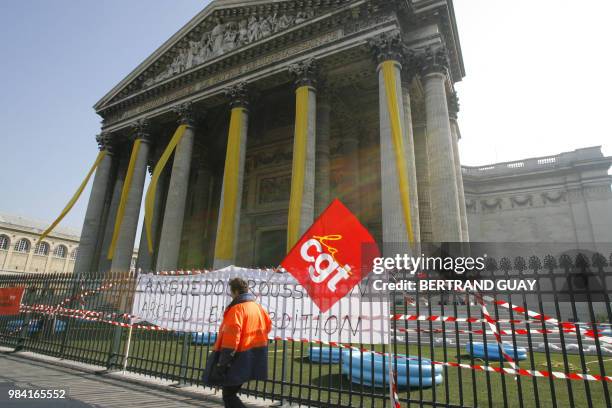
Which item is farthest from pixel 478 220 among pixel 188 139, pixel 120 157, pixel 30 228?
pixel 30 228

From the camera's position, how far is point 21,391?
537cm

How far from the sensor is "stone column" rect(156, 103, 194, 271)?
18344 millimetres

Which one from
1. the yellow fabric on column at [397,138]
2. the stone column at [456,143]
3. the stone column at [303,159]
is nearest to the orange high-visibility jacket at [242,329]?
the yellow fabric on column at [397,138]

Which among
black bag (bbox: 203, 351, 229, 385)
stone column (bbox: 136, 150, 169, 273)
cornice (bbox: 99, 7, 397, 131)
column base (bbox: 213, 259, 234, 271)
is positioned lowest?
black bag (bbox: 203, 351, 229, 385)

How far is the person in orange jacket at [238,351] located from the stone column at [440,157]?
1168 centimetres

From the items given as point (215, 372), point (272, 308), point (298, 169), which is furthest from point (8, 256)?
point (215, 372)

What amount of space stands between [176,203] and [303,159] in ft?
27.5

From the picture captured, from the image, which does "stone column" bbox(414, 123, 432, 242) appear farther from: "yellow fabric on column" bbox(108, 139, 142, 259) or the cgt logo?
"yellow fabric on column" bbox(108, 139, 142, 259)

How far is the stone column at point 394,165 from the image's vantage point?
12879 mm

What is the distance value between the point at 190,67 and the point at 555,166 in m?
28.9

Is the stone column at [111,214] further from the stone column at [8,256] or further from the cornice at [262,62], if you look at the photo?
the stone column at [8,256]

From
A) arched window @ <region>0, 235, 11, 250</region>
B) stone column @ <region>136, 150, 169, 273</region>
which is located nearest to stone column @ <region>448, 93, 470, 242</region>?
stone column @ <region>136, 150, 169, 273</region>

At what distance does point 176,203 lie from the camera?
762 inches

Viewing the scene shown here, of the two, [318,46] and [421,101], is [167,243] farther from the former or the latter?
[421,101]
